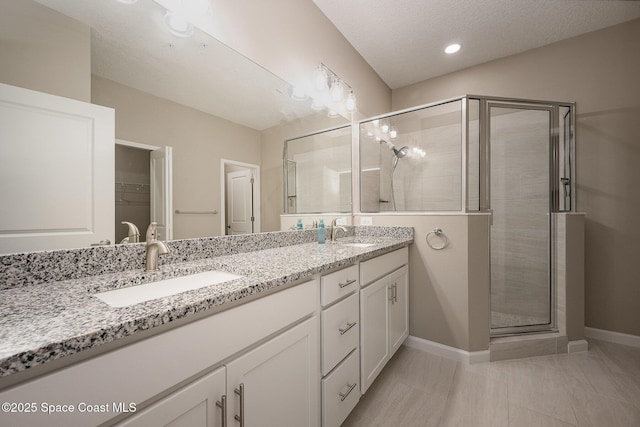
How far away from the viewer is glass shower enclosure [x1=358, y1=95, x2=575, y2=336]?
1921 millimetres

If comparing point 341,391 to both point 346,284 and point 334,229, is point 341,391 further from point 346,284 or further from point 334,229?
point 334,229

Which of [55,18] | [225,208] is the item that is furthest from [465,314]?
[55,18]

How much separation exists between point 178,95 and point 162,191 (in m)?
0.43

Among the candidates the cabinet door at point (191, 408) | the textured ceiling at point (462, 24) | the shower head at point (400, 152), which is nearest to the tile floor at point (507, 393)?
the cabinet door at point (191, 408)

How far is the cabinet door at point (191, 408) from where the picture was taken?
53cm

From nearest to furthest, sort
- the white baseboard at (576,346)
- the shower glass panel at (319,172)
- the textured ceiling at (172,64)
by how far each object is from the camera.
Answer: the textured ceiling at (172,64), the shower glass panel at (319,172), the white baseboard at (576,346)

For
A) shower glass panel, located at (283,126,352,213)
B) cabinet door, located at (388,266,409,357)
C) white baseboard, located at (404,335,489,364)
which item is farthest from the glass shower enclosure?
cabinet door, located at (388,266,409,357)

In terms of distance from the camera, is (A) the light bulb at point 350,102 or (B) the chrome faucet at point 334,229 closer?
(B) the chrome faucet at point 334,229

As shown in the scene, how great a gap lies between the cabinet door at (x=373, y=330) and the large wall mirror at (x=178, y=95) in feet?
2.69

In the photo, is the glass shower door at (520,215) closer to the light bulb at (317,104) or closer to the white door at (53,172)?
the light bulb at (317,104)

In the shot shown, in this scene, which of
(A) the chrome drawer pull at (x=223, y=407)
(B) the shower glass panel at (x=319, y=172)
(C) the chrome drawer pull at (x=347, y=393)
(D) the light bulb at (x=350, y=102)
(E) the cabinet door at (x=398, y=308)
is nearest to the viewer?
(A) the chrome drawer pull at (x=223, y=407)

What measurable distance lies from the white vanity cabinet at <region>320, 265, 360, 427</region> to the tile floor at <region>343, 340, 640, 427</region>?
0.25 meters

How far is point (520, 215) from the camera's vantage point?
216 cm

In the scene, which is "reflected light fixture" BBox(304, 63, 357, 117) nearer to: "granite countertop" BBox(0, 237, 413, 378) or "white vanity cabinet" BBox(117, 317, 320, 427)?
"granite countertop" BBox(0, 237, 413, 378)
